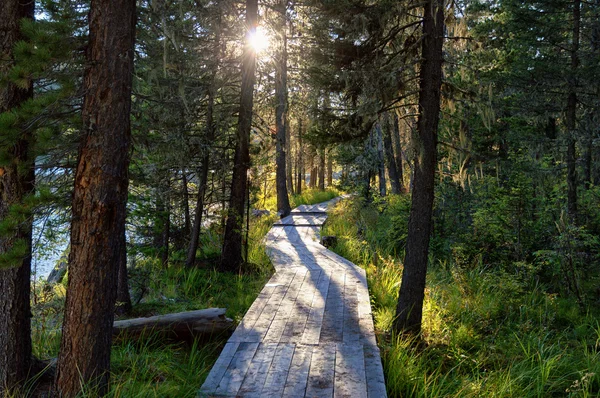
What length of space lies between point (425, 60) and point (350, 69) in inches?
40.7

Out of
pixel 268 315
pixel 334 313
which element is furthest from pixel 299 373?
pixel 334 313

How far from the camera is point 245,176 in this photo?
372 inches

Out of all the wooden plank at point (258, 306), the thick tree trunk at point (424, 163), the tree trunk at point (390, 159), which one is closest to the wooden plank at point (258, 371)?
the wooden plank at point (258, 306)

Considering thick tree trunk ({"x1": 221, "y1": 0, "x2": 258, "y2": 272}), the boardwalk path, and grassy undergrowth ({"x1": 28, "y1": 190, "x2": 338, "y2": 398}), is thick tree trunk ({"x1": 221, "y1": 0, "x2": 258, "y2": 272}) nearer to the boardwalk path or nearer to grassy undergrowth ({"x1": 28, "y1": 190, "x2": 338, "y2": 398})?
grassy undergrowth ({"x1": 28, "y1": 190, "x2": 338, "y2": 398})

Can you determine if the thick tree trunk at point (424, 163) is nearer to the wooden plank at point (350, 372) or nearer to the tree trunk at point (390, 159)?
the wooden plank at point (350, 372)

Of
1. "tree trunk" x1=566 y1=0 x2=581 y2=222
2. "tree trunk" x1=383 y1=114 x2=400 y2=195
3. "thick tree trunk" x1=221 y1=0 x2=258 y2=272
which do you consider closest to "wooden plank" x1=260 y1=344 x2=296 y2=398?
"thick tree trunk" x1=221 y1=0 x2=258 y2=272

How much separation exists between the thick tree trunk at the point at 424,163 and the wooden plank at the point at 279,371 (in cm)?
174

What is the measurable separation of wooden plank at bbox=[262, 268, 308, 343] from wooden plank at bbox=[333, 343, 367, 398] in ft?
2.73

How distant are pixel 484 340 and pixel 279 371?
3.69 m

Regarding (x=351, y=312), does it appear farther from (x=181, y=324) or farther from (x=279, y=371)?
(x=181, y=324)

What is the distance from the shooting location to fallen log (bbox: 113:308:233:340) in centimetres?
554

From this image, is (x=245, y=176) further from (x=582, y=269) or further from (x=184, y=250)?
(x=582, y=269)

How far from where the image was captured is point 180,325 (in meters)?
5.80

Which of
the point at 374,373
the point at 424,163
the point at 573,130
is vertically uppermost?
the point at 573,130
